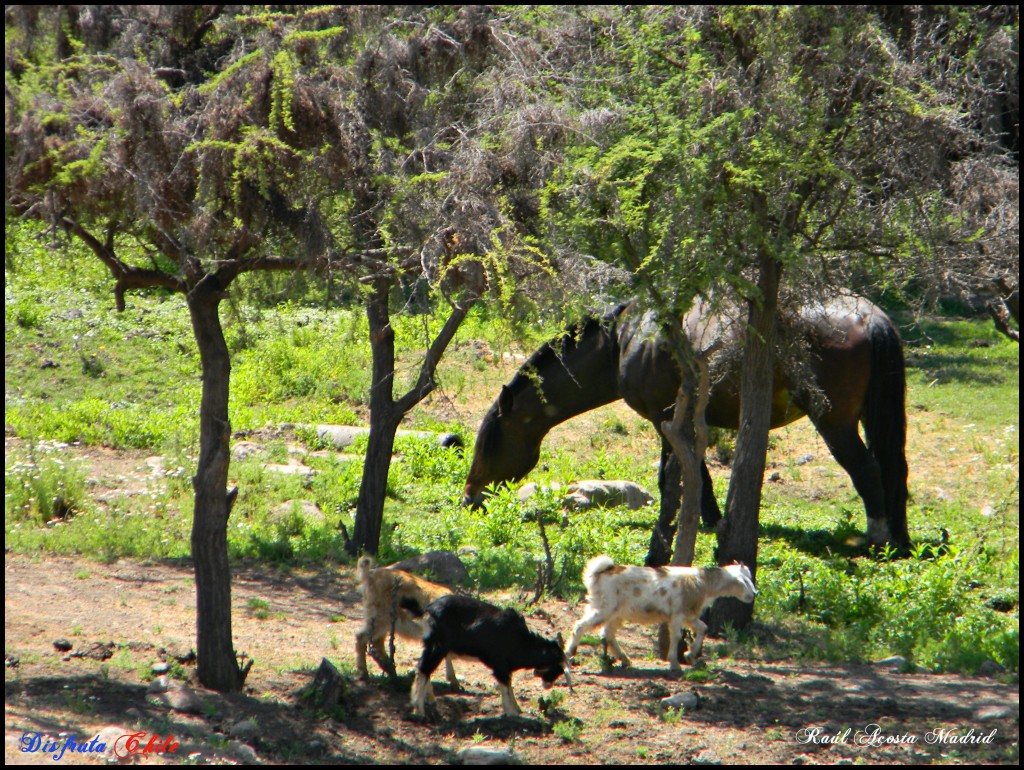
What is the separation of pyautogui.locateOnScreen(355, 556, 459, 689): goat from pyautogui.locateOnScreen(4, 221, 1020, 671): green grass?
1228mm

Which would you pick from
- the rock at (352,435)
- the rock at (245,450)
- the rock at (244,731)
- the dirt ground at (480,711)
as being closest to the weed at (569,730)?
the dirt ground at (480,711)

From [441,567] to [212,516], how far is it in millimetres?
3170

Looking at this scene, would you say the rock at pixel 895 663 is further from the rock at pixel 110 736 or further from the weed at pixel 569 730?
the rock at pixel 110 736

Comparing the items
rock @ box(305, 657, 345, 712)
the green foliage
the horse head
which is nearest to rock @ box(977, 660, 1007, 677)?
rock @ box(305, 657, 345, 712)

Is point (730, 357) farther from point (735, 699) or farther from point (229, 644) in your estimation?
point (229, 644)

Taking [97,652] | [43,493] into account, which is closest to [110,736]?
[97,652]

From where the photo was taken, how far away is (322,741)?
5.35m

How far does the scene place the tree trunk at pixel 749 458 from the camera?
7566 mm

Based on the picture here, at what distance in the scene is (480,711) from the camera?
6.02 metres

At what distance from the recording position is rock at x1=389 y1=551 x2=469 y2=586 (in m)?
8.77

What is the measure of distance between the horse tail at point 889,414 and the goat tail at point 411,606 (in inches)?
221

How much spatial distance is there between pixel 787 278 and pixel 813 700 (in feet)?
10.3

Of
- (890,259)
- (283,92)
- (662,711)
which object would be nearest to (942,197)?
(890,259)

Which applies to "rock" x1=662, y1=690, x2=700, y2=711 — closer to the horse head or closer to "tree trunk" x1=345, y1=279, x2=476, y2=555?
"tree trunk" x1=345, y1=279, x2=476, y2=555
